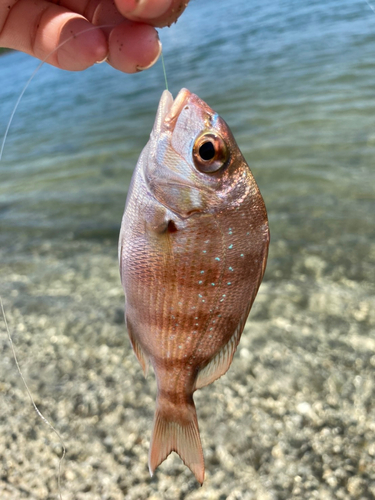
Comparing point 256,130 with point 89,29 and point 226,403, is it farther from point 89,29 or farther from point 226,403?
point 89,29

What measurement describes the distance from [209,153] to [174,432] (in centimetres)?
120

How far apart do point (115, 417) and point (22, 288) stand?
2.23 metres

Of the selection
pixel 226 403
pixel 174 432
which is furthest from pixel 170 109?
pixel 226 403

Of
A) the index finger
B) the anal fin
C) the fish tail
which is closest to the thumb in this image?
the index finger

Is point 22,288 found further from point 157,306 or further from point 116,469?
point 157,306

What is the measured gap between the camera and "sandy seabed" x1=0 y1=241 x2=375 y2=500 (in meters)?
2.66

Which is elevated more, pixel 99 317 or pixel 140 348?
pixel 140 348

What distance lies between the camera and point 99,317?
13.5 ft

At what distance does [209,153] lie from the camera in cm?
167

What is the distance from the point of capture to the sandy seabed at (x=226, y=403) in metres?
2.66

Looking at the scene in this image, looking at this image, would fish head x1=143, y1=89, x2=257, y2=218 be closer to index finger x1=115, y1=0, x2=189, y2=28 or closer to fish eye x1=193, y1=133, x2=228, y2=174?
fish eye x1=193, y1=133, x2=228, y2=174

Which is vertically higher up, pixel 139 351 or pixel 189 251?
pixel 189 251

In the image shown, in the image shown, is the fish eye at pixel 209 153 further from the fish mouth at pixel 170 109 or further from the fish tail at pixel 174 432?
the fish tail at pixel 174 432

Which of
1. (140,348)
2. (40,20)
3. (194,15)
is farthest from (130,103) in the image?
(194,15)
